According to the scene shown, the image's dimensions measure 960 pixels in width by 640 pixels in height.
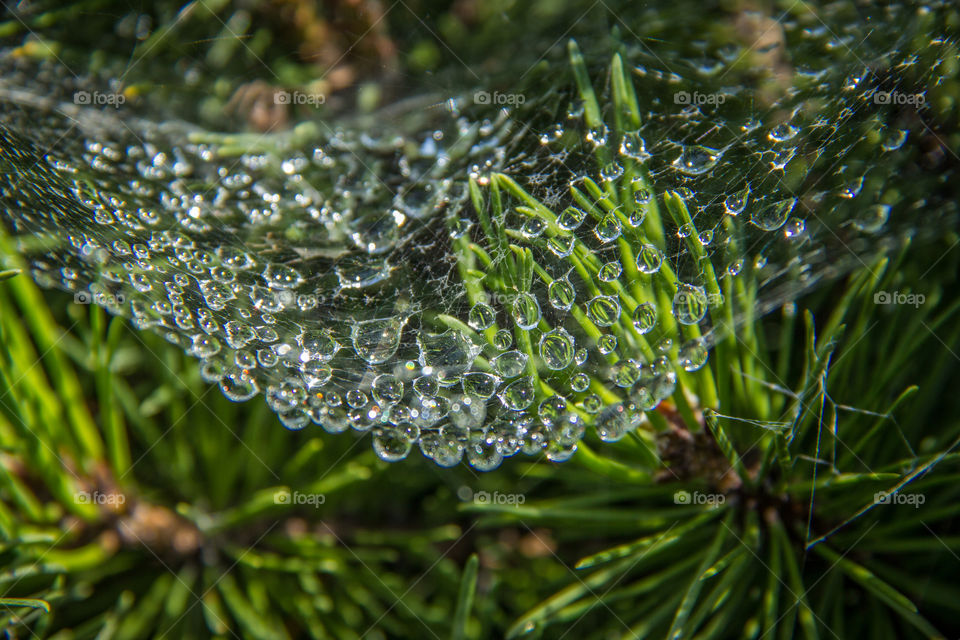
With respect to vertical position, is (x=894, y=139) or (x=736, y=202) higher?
(x=894, y=139)

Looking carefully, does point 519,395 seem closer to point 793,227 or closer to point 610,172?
point 610,172

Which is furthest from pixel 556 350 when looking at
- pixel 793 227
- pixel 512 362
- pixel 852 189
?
pixel 852 189

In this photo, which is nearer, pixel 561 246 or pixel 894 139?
pixel 561 246

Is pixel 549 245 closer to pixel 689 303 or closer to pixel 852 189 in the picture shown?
pixel 689 303

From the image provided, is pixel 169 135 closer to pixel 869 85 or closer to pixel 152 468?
pixel 152 468

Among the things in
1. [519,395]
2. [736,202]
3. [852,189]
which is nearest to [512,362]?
Answer: [519,395]

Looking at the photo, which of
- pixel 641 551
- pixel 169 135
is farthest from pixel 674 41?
pixel 169 135

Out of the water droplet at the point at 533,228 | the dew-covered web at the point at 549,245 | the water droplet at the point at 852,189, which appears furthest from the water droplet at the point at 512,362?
the water droplet at the point at 852,189

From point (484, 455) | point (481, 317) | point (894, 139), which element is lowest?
point (484, 455)

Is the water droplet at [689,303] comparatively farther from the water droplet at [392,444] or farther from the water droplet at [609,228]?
the water droplet at [392,444]
